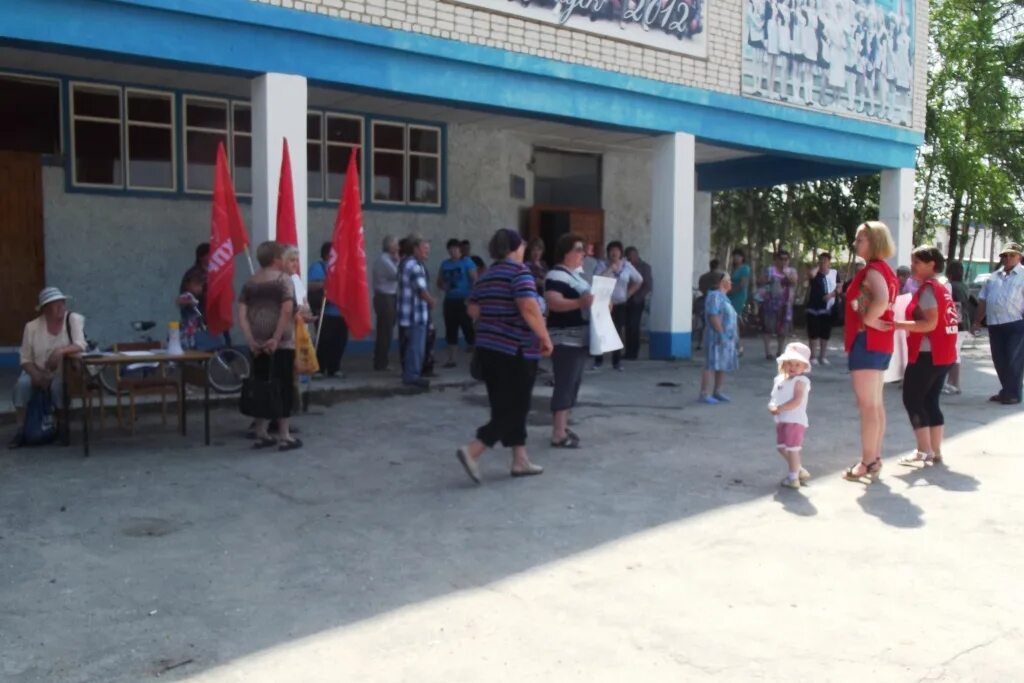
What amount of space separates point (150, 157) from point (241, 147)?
48.7 inches

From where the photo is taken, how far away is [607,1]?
41.3 feet

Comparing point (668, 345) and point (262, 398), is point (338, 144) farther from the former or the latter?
point (262, 398)

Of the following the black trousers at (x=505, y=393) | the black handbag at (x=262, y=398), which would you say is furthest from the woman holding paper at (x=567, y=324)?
the black handbag at (x=262, y=398)

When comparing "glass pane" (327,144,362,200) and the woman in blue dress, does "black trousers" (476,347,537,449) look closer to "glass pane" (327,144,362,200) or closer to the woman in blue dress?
the woman in blue dress

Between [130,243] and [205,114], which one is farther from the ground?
[205,114]

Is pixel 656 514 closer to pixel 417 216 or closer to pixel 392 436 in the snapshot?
pixel 392 436

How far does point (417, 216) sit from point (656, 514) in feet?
31.8

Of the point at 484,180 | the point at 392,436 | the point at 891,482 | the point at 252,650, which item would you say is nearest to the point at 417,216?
the point at 484,180

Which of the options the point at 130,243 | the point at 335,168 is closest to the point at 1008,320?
the point at 335,168

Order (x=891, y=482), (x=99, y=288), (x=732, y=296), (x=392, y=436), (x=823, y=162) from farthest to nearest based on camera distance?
(x=823, y=162) < (x=732, y=296) < (x=99, y=288) < (x=392, y=436) < (x=891, y=482)

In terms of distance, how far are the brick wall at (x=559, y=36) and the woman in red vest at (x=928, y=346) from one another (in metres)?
6.16

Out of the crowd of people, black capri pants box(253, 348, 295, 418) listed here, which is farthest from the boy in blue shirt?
black capri pants box(253, 348, 295, 418)

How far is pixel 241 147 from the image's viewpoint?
507 inches

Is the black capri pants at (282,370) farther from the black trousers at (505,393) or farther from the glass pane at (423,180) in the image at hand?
the glass pane at (423,180)
